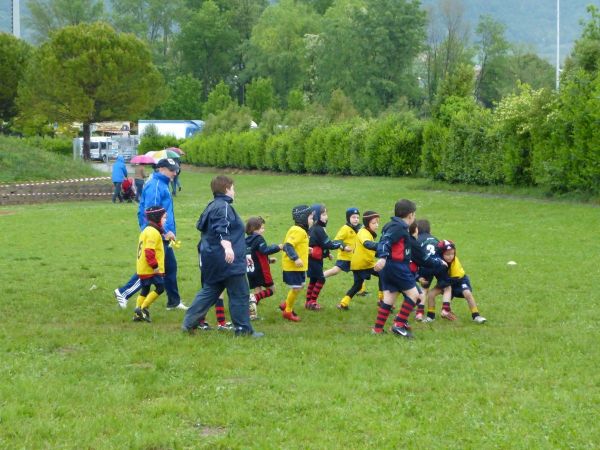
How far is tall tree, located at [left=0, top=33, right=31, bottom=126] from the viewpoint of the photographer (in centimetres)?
5712

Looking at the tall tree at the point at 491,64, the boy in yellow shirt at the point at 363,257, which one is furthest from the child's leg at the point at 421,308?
the tall tree at the point at 491,64

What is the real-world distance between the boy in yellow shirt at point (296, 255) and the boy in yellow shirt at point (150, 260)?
4.71ft

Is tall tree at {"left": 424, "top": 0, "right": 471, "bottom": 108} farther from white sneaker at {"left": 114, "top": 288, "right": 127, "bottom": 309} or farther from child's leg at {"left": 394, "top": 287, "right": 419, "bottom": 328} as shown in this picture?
child's leg at {"left": 394, "top": 287, "right": 419, "bottom": 328}

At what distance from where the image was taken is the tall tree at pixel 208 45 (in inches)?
3893

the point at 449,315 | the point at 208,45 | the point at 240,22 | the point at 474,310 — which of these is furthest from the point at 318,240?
the point at 240,22

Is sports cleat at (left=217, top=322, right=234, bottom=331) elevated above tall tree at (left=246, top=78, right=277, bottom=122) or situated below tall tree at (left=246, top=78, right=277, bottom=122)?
below

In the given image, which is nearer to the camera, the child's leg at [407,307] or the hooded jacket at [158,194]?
the child's leg at [407,307]

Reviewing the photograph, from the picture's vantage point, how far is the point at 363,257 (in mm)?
11602

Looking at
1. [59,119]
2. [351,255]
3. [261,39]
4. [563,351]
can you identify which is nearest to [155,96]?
[59,119]

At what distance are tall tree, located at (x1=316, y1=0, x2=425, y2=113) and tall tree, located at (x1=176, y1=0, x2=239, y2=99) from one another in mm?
23494

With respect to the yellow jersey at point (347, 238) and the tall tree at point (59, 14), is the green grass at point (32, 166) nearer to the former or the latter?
the yellow jersey at point (347, 238)

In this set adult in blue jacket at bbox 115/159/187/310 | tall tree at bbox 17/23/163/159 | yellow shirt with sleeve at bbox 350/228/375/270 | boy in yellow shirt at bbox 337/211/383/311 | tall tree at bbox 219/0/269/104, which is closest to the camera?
adult in blue jacket at bbox 115/159/187/310

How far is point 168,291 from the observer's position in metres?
11.5

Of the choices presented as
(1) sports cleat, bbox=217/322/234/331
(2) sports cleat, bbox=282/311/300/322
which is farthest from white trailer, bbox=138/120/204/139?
(1) sports cleat, bbox=217/322/234/331
